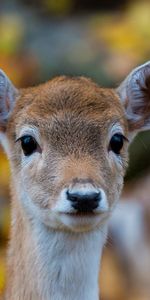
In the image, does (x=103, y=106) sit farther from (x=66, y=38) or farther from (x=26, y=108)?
(x=66, y=38)

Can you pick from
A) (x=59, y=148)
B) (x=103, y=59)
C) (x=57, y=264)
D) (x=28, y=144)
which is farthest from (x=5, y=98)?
(x=103, y=59)

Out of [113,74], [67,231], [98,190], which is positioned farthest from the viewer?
[113,74]

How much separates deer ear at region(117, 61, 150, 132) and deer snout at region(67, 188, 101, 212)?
3.81 feet

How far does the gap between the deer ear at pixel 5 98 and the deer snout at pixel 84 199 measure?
110 centimetres

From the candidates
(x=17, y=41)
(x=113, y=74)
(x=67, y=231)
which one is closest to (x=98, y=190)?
(x=67, y=231)

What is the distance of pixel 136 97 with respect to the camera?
7.05 meters

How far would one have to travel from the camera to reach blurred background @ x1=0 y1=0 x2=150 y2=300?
1055 cm

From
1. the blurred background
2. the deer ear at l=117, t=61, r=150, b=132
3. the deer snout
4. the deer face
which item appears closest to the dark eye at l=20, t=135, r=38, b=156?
the deer face

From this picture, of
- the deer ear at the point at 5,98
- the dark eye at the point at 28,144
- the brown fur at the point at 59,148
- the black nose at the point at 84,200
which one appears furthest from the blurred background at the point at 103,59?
the black nose at the point at 84,200

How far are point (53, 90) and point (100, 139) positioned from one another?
1.53ft

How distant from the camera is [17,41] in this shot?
46.0 ft

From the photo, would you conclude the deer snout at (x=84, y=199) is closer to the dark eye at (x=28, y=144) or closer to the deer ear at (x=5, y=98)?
the dark eye at (x=28, y=144)

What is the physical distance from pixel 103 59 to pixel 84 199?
7761mm

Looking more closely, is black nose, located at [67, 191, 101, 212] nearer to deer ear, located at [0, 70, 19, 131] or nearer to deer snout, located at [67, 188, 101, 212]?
deer snout, located at [67, 188, 101, 212]
